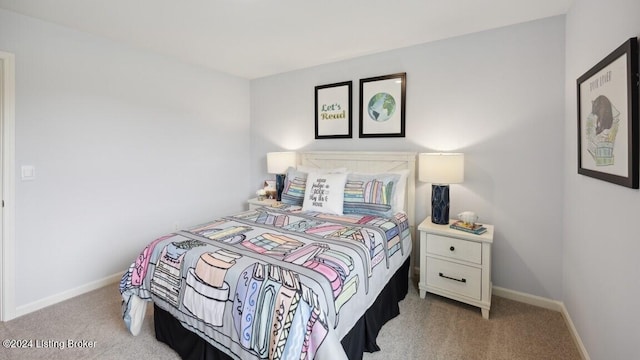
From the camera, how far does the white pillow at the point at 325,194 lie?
2.74 m

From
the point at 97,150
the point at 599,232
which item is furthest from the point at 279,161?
the point at 599,232

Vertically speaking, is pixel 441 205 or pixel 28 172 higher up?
pixel 28 172

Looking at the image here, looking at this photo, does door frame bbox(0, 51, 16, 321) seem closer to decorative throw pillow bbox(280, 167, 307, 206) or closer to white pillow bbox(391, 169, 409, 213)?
decorative throw pillow bbox(280, 167, 307, 206)

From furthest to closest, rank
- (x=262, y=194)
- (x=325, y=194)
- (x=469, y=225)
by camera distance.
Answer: (x=262, y=194) → (x=325, y=194) → (x=469, y=225)

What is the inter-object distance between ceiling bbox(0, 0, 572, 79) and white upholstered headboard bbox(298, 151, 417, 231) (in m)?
1.13

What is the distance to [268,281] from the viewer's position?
55.9 inches

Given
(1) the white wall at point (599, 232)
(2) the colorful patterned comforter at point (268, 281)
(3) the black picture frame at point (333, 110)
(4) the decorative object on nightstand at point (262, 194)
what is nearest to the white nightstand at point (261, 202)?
(4) the decorative object on nightstand at point (262, 194)

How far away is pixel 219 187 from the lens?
399 cm

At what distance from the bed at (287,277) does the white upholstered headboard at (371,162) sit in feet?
0.55

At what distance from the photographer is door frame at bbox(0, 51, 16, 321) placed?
2205mm

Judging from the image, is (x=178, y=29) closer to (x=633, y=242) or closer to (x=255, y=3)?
(x=255, y=3)

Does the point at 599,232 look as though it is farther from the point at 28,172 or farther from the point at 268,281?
the point at 28,172

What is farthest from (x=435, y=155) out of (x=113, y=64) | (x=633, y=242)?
(x=113, y=64)

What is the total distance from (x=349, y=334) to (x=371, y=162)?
75.6 inches
